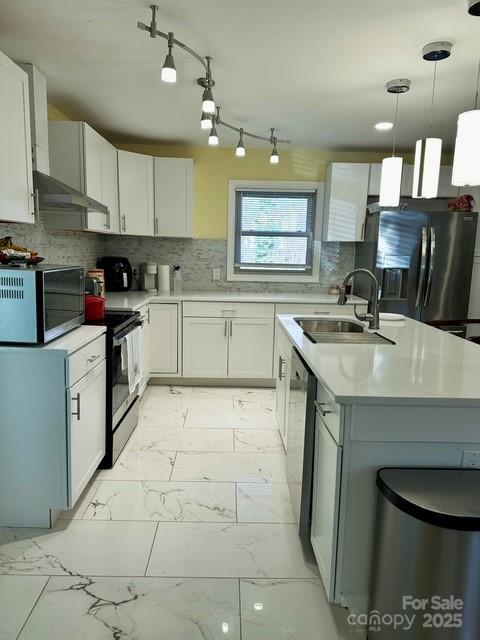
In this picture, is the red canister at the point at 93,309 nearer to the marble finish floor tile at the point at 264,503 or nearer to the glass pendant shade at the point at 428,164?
the marble finish floor tile at the point at 264,503

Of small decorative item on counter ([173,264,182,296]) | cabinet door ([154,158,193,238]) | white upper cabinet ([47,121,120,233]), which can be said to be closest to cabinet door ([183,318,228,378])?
small decorative item on counter ([173,264,182,296])

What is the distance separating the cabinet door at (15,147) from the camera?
6.37 feet

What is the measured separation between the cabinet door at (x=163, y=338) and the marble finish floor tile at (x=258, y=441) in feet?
3.80

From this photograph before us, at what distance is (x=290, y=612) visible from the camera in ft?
5.16

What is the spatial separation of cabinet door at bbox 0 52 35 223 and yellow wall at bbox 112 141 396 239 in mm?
2266

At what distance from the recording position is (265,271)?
455 cm

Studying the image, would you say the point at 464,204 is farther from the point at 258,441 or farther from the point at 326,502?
the point at 326,502

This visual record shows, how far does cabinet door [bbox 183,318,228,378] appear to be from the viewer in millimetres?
4000

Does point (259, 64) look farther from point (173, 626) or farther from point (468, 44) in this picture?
point (173, 626)

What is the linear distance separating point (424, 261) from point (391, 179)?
166 cm

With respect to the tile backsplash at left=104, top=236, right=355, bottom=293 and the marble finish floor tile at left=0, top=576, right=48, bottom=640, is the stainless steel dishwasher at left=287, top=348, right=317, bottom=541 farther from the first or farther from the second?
the tile backsplash at left=104, top=236, right=355, bottom=293

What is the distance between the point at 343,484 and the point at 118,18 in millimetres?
2251

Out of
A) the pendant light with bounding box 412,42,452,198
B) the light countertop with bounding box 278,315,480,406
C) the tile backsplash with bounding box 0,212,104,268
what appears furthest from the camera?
the tile backsplash with bounding box 0,212,104,268

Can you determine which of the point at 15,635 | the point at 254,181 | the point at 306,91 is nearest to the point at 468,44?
the point at 306,91
